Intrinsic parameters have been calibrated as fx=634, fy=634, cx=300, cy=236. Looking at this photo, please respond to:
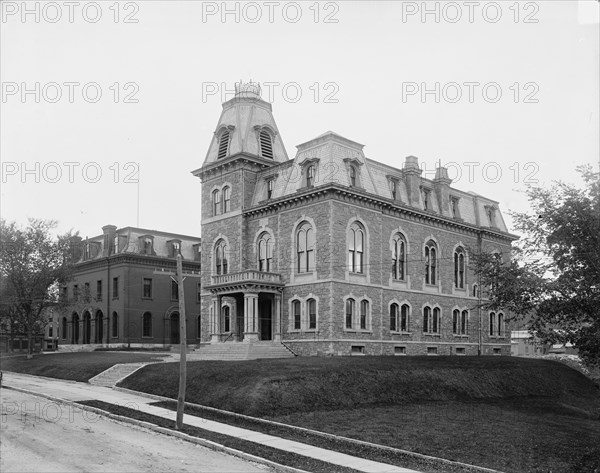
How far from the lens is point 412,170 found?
1745 inches

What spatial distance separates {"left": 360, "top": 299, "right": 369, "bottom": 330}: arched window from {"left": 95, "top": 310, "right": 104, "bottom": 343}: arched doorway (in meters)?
30.6

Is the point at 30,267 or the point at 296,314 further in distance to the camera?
the point at 30,267

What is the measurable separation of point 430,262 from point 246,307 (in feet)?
47.7

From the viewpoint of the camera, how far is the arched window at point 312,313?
37.8 m

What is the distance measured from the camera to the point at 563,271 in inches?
851

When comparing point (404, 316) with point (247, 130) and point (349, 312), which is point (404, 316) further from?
point (247, 130)

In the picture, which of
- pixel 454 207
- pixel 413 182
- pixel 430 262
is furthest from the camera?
pixel 454 207

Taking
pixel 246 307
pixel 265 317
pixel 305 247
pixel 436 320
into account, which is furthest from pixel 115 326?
pixel 436 320

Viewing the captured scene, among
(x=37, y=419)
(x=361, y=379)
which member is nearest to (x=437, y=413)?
(x=361, y=379)

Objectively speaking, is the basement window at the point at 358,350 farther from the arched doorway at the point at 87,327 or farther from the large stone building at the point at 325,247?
the arched doorway at the point at 87,327

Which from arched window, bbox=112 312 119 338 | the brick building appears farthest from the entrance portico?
arched window, bbox=112 312 119 338

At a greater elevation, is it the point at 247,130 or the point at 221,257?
the point at 247,130

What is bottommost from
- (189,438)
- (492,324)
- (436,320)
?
(189,438)

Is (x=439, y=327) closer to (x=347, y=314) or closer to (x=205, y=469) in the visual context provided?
(x=347, y=314)
